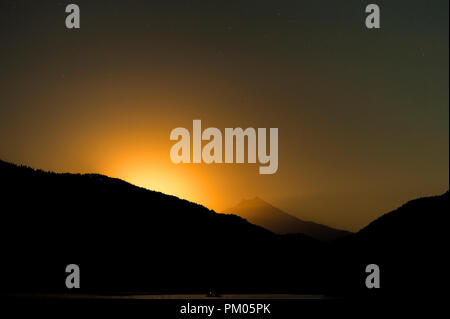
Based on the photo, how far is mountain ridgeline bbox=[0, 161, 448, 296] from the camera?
501 ft

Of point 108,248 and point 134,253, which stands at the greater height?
point 108,248

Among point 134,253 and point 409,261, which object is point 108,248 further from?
point 409,261

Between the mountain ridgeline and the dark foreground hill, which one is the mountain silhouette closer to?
the mountain ridgeline

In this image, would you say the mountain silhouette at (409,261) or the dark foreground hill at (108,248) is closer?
the dark foreground hill at (108,248)

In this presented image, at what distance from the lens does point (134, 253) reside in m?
173

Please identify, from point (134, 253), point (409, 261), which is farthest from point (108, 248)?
point (409, 261)

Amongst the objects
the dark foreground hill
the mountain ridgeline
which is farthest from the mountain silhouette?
the dark foreground hill

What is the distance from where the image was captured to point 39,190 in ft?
610

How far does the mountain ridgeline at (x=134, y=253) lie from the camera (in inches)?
6009

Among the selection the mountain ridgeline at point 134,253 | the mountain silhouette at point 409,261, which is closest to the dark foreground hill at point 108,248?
the mountain ridgeline at point 134,253

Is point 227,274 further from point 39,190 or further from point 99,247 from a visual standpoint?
point 39,190

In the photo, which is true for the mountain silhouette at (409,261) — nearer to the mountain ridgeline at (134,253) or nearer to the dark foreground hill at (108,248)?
the mountain ridgeline at (134,253)
